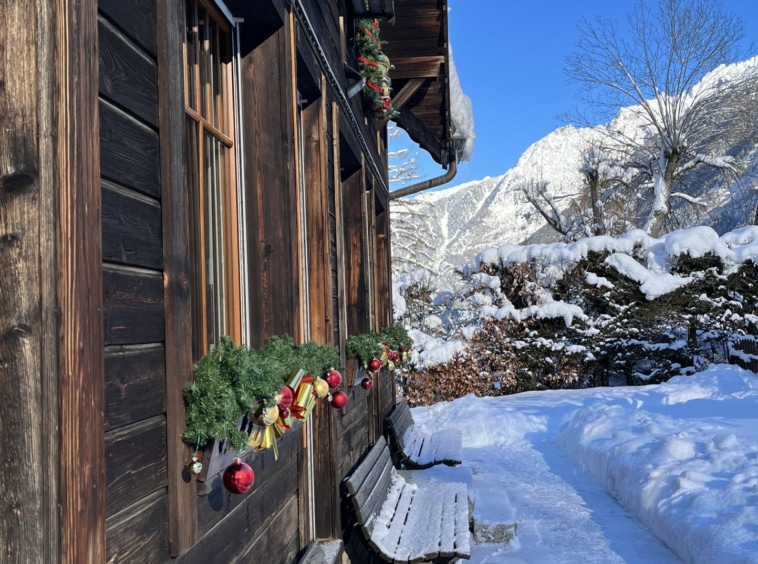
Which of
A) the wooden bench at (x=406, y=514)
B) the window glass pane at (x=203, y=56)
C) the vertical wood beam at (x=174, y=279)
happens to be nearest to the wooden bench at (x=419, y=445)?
the wooden bench at (x=406, y=514)

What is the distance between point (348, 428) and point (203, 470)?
3167mm

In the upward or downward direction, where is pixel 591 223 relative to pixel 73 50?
upward

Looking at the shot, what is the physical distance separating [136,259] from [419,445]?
628cm

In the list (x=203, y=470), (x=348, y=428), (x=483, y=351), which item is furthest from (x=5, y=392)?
(x=483, y=351)

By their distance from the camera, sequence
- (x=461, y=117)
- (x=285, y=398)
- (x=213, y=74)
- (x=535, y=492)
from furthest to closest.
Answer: (x=461, y=117)
(x=535, y=492)
(x=213, y=74)
(x=285, y=398)

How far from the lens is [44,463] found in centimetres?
117

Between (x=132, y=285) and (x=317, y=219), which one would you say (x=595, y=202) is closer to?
(x=317, y=219)

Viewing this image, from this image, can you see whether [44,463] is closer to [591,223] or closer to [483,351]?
[483,351]

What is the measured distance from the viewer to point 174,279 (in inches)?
68.7

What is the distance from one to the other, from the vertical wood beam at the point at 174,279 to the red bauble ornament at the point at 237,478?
0.09m

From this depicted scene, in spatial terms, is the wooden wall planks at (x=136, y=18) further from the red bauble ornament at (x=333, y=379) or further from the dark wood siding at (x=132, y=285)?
the red bauble ornament at (x=333, y=379)

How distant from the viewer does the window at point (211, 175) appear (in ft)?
7.63

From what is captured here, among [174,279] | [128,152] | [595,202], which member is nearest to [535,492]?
[174,279]

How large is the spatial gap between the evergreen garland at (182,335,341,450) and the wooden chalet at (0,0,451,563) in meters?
0.05
